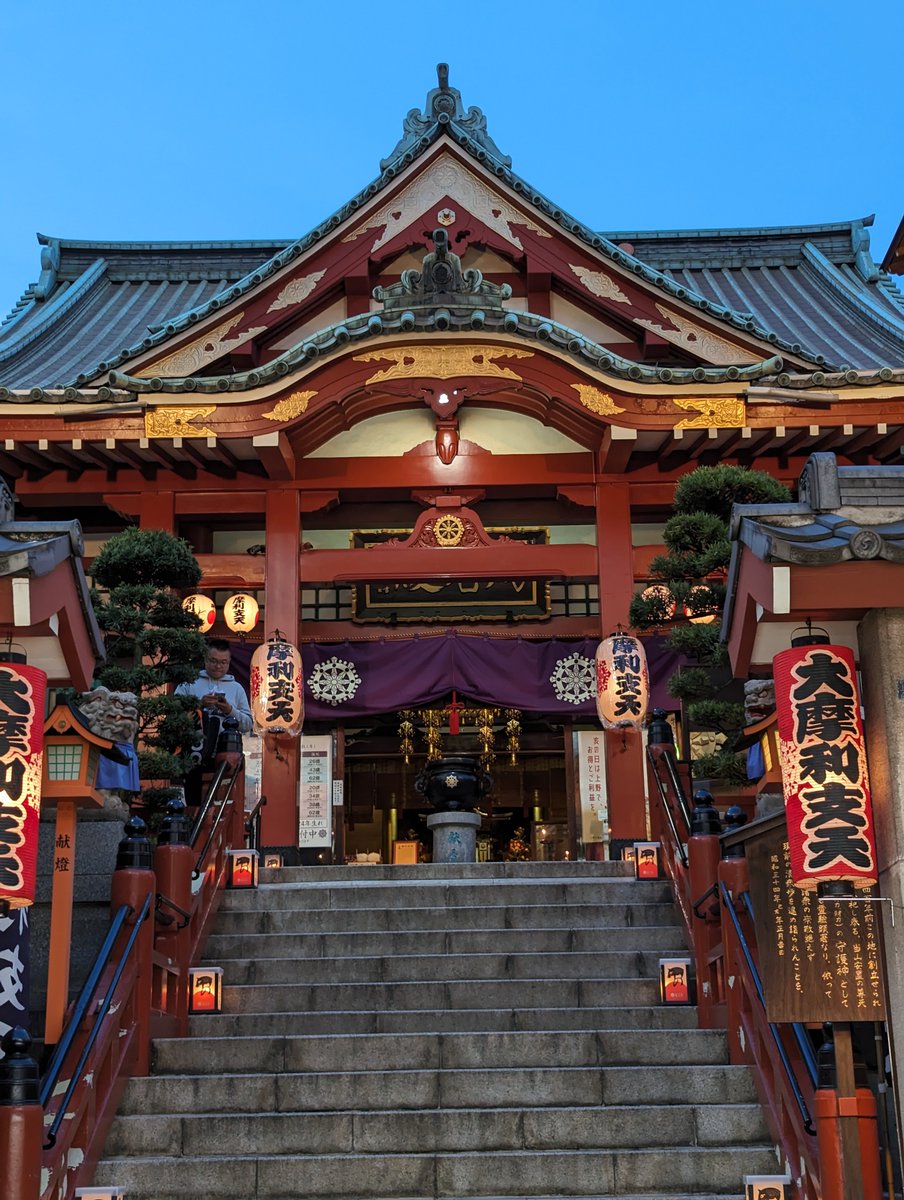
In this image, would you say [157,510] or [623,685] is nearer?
[623,685]

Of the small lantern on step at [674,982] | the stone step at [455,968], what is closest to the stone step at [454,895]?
the stone step at [455,968]

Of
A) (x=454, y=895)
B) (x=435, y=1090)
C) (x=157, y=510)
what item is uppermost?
(x=157, y=510)

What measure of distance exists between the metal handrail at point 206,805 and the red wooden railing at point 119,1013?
19 millimetres

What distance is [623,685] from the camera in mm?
13594

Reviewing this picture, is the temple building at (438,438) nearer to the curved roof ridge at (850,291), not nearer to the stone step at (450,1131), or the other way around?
the curved roof ridge at (850,291)

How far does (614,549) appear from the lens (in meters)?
15.2

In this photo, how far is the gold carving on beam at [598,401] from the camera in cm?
1458

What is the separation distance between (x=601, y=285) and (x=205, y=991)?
9334mm

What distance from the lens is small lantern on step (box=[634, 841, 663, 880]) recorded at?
10609 mm

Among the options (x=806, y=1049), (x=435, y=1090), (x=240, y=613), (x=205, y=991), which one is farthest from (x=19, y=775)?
(x=240, y=613)

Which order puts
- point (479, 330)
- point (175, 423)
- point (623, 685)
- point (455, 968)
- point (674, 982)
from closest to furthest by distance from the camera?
1. point (674, 982)
2. point (455, 968)
3. point (623, 685)
4. point (479, 330)
5. point (175, 423)

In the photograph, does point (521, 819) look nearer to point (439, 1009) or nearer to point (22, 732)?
point (439, 1009)

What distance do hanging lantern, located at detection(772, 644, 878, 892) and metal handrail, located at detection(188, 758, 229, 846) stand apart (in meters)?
4.61

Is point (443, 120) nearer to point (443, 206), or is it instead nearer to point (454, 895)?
point (443, 206)
